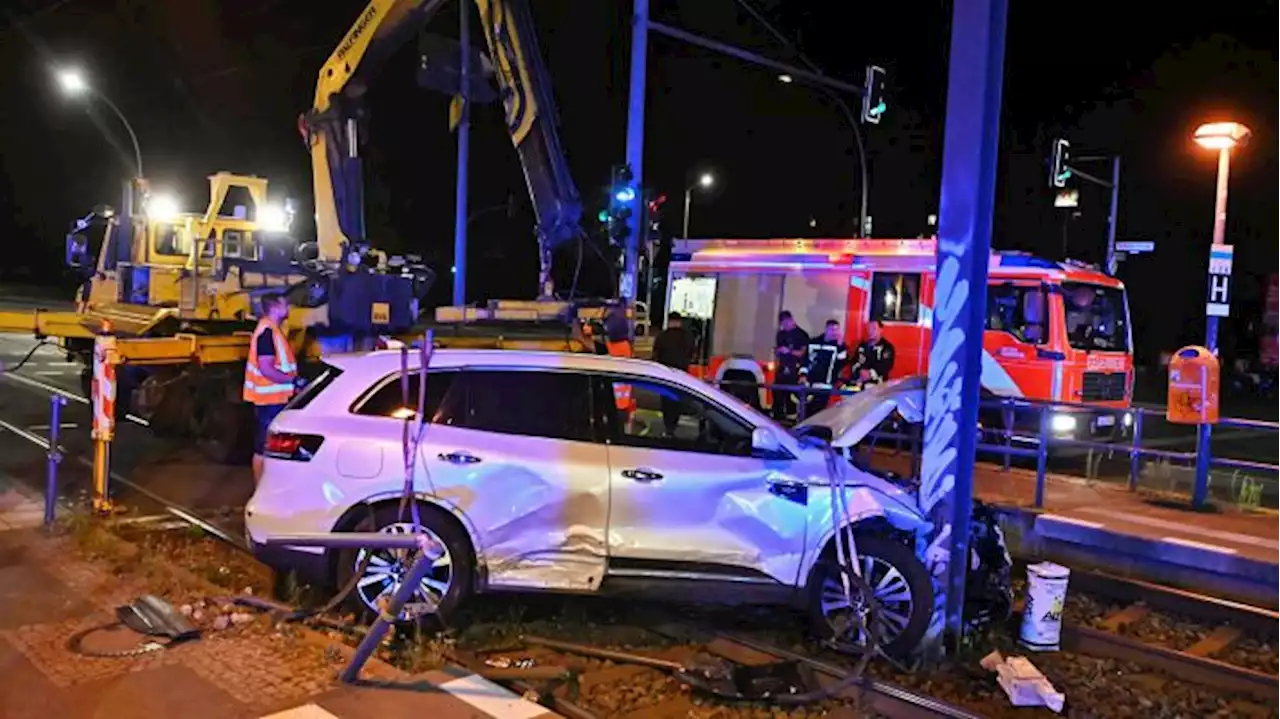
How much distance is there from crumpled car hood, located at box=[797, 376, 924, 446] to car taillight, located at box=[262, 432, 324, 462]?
10.0ft

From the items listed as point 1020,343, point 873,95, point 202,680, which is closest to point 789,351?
point 1020,343

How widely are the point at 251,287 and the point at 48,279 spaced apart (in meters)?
60.9

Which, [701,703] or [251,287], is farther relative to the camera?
[251,287]

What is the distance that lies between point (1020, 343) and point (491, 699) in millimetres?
10004

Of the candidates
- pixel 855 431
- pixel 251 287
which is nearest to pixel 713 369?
pixel 251 287

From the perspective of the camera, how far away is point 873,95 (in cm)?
1723

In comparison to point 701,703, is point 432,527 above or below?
above

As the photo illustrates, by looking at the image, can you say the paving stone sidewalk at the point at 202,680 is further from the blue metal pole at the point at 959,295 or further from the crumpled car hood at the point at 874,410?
the blue metal pole at the point at 959,295

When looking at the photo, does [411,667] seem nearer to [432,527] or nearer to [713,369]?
[432,527]

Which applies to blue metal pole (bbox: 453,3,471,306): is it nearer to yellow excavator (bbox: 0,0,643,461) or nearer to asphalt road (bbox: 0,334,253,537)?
yellow excavator (bbox: 0,0,643,461)

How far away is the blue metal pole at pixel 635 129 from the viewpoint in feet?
53.4

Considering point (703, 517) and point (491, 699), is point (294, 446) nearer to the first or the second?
point (491, 699)

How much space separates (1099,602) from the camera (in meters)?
7.90

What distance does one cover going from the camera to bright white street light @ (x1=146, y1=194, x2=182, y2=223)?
1517 cm
